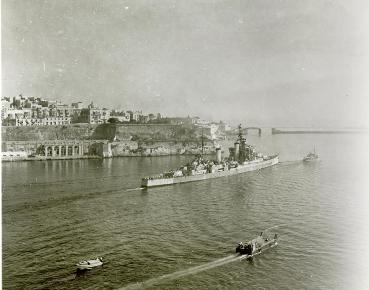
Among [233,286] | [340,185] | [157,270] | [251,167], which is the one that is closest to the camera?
[233,286]

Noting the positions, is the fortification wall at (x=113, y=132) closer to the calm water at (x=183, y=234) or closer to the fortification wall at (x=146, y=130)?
the fortification wall at (x=146, y=130)

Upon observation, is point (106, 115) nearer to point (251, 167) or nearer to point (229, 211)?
point (251, 167)

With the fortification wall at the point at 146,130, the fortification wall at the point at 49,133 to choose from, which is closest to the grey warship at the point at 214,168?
the fortification wall at the point at 146,130

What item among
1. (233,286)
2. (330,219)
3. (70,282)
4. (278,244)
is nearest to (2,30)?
(70,282)

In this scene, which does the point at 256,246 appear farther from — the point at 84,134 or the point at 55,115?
the point at 55,115

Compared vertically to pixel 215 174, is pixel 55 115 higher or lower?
higher

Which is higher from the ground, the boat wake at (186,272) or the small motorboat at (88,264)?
the small motorboat at (88,264)

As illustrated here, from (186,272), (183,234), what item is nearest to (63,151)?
(183,234)
